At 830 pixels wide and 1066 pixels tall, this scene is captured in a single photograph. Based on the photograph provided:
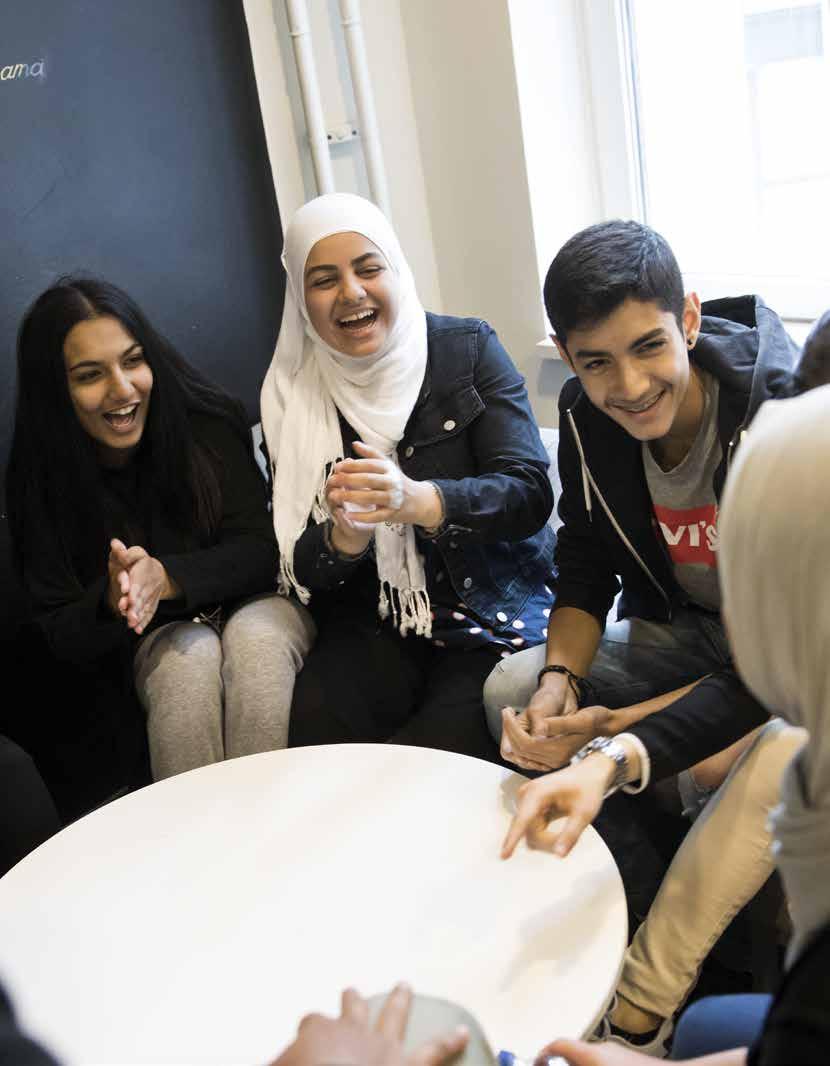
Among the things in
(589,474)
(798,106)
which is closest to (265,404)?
(589,474)

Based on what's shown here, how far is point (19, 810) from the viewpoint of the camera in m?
1.96

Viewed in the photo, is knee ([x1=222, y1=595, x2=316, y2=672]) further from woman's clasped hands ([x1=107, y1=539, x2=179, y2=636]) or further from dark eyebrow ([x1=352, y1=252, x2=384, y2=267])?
dark eyebrow ([x1=352, y1=252, x2=384, y2=267])

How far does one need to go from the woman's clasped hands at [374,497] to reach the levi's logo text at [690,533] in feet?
1.20

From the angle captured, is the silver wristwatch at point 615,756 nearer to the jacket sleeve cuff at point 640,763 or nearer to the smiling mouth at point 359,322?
the jacket sleeve cuff at point 640,763

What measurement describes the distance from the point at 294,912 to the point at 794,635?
796 millimetres

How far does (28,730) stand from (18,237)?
105 cm

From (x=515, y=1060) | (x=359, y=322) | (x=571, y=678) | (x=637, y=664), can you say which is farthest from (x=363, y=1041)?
(x=359, y=322)

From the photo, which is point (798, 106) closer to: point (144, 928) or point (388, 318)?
point (388, 318)

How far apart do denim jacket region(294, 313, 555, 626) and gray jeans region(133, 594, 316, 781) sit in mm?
145

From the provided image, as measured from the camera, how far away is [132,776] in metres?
2.36

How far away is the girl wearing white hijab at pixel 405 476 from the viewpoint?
2.04 meters

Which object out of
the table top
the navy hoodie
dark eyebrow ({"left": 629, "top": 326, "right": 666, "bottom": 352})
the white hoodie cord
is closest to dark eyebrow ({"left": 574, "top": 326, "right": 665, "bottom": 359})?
dark eyebrow ({"left": 629, "top": 326, "right": 666, "bottom": 352})

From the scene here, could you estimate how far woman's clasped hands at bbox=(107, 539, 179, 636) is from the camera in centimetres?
200

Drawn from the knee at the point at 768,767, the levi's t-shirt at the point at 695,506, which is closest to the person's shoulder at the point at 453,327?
the levi's t-shirt at the point at 695,506
